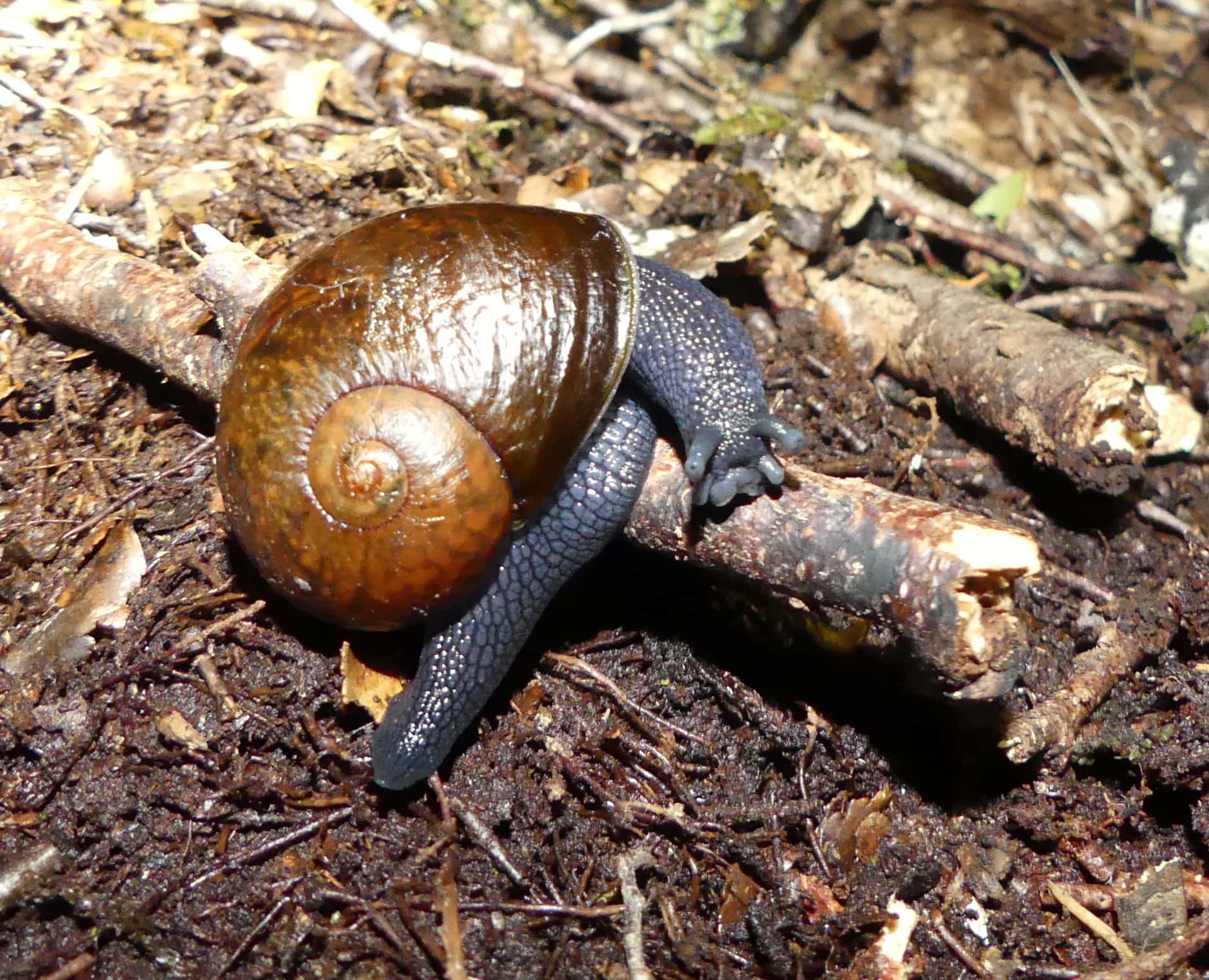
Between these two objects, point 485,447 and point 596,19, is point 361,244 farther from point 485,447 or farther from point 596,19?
point 596,19

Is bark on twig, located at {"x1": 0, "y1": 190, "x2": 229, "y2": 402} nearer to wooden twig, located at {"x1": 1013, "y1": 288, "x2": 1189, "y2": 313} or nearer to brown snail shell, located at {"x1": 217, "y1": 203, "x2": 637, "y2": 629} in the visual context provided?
brown snail shell, located at {"x1": 217, "y1": 203, "x2": 637, "y2": 629}

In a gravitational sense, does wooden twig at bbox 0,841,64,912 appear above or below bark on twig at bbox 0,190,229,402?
below

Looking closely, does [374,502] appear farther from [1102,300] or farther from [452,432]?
[1102,300]

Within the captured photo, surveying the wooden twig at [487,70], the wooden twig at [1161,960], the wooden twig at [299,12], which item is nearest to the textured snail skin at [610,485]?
the wooden twig at [1161,960]

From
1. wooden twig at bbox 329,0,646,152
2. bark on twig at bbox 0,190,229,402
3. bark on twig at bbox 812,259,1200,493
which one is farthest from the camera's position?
wooden twig at bbox 329,0,646,152

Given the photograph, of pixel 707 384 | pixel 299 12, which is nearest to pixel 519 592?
pixel 707 384

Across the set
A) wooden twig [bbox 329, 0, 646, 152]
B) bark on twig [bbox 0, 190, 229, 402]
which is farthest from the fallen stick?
wooden twig [bbox 329, 0, 646, 152]

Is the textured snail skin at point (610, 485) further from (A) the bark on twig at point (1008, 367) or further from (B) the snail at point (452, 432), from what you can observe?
(A) the bark on twig at point (1008, 367)

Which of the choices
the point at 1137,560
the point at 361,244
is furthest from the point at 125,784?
the point at 1137,560

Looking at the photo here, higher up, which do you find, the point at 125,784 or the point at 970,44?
the point at 970,44
